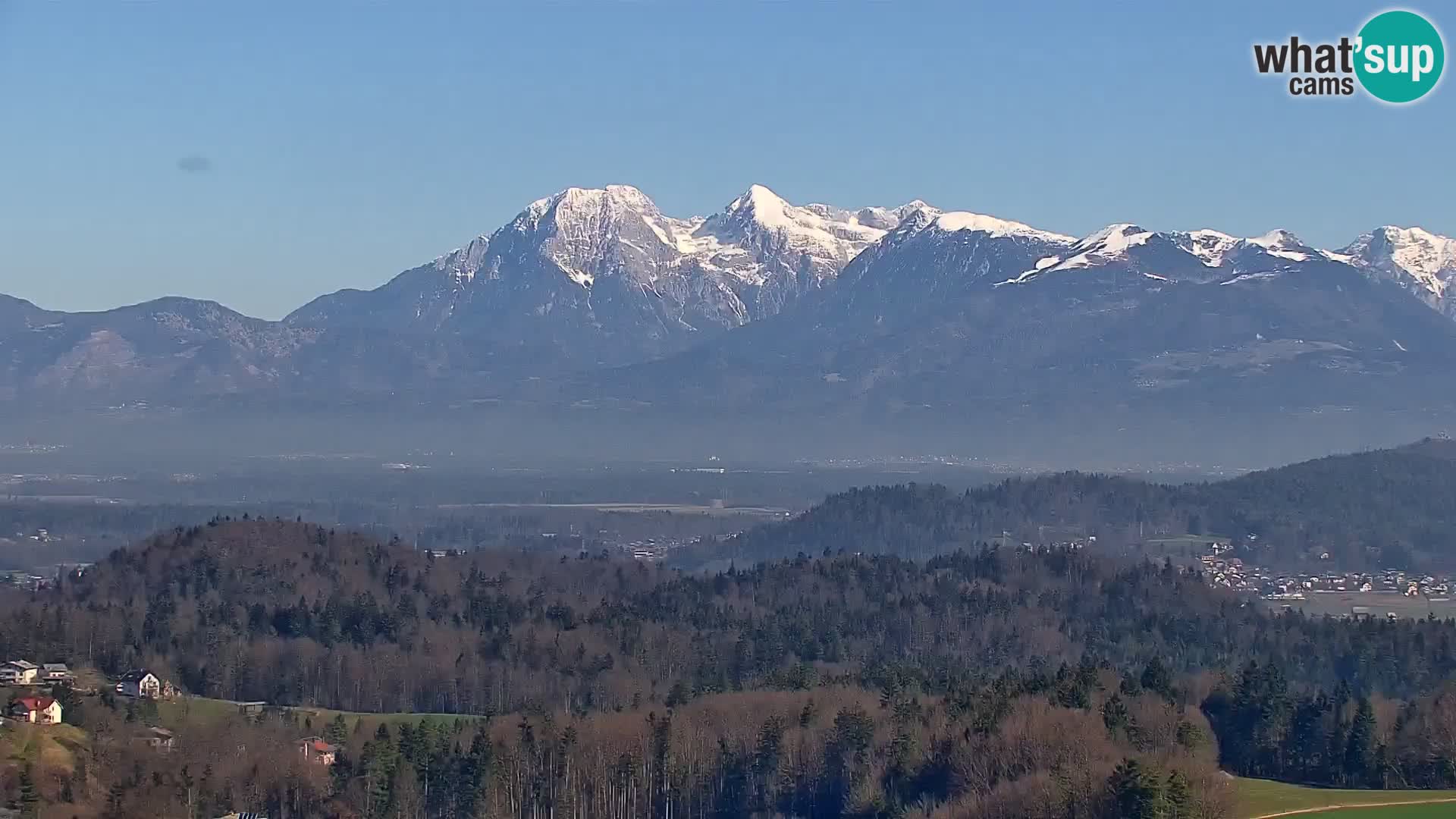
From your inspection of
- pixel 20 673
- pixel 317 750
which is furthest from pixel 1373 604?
pixel 317 750

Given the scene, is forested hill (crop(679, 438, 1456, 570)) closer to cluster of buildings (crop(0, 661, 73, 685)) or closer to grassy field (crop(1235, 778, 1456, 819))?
cluster of buildings (crop(0, 661, 73, 685))

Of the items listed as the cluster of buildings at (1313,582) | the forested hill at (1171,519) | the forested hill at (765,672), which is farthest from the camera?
the forested hill at (1171,519)

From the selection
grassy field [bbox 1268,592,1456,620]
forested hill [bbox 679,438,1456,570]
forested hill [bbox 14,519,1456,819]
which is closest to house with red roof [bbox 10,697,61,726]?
forested hill [bbox 14,519,1456,819]

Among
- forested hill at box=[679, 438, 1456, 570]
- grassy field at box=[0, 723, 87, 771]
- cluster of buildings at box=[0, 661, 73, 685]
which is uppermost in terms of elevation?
forested hill at box=[679, 438, 1456, 570]

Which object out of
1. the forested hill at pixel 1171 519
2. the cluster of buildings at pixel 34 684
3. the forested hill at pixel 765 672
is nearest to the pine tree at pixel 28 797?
the forested hill at pixel 765 672

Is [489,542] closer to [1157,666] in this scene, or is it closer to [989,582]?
[989,582]

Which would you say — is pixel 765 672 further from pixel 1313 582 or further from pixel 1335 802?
pixel 1313 582

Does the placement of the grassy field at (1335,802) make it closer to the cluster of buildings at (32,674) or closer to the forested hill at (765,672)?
the forested hill at (765,672)
